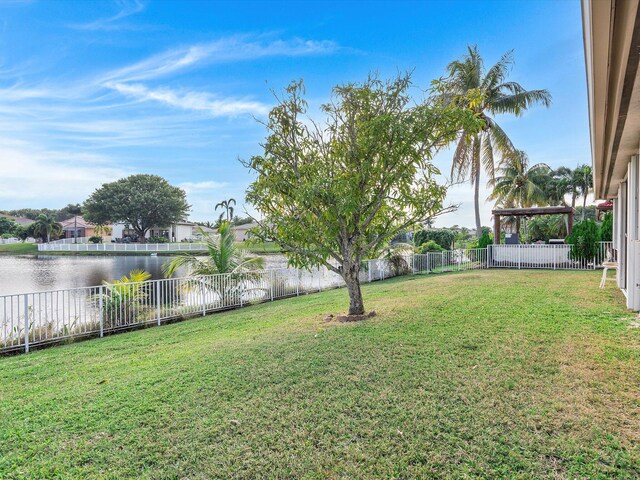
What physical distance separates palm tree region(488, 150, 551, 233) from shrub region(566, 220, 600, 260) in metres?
11.1

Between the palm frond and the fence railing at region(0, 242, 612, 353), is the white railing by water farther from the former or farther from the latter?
the palm frond

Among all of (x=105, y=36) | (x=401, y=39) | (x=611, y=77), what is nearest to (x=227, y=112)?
(x=105, y=36)

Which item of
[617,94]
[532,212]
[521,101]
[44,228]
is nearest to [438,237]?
[532,212]

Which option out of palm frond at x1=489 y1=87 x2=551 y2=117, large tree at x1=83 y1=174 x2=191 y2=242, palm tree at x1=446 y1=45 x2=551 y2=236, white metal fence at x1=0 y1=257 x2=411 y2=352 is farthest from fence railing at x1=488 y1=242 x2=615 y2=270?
large tree at x1=83 y1=174 x2=191 y2=242

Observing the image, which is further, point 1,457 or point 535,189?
point 535,189

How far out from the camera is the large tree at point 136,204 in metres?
42.8

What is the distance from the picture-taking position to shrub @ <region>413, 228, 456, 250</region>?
73.7 feet

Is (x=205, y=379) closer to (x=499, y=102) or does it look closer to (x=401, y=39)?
(x=401, y=39)

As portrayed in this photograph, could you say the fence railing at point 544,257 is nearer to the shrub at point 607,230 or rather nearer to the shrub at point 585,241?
the shrub at point 585,241

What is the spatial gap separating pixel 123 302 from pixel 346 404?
6196 mm

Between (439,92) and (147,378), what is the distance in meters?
5.88

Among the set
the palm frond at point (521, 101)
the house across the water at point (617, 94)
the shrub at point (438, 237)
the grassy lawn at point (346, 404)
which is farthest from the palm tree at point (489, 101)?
the grassy lawn at point (346, 404)

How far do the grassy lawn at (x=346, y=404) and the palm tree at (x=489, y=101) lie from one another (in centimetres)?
1352

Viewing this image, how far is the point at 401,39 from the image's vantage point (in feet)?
30.8
